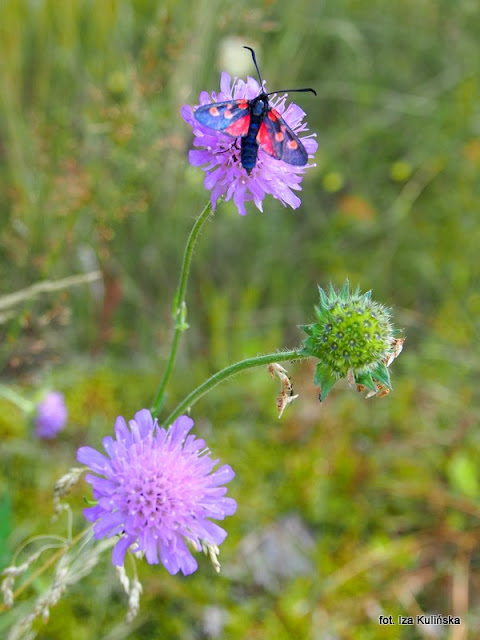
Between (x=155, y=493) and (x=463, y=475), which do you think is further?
(x=463, y=475)

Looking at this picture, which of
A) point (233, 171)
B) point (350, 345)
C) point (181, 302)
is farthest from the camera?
point (181, 302)

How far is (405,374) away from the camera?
3.63 m

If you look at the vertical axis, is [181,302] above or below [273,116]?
below

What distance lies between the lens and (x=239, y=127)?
59.1 inches

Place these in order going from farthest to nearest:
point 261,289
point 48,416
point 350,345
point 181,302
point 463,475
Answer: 1. point 261,289
2. point 463,475
3. point 48,416
4. point 181,302
5. point 350,345

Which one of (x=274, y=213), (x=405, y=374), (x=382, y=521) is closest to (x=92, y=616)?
(x=382, y=521)

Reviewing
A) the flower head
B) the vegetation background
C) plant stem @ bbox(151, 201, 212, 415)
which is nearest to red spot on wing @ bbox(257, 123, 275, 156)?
plant stem @ bbox(151, 201, 212, 415)

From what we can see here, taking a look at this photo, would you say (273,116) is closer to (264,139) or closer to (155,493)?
(264,139)

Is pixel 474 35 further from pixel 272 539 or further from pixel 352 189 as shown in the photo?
pixel 272 539

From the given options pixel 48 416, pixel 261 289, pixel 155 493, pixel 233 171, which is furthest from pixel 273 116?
pixel 261 289

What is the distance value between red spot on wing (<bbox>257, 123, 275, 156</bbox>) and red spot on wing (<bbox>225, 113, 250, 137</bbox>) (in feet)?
0.12

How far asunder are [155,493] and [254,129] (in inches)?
36.8

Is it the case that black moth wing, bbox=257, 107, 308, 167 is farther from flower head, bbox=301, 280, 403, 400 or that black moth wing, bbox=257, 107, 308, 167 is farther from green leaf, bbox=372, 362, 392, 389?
green leaf, bbox=372, 362, 392, 389

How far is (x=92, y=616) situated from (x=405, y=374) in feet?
7.16
